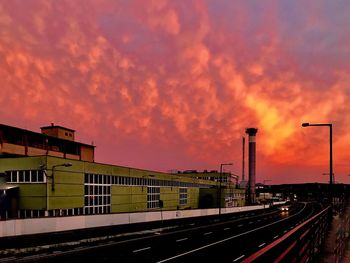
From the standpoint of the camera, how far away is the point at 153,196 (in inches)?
3024

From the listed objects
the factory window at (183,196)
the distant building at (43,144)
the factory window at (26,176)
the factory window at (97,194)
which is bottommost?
the factory window at (183,196)

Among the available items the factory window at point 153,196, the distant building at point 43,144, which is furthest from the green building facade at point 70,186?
the distant building at point 43,144

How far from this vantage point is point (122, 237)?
33.4 meters

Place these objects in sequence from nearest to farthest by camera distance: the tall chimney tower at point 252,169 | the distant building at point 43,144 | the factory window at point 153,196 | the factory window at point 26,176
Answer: the factory window at point 26,176 < the distant building at point 43,144 < the factory window at point 153,196 < the tall chimney tower at point 252,169

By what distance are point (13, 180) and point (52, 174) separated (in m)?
6.37

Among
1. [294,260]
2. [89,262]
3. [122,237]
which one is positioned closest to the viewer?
[294,260]

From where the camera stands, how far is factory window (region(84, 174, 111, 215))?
54.3m

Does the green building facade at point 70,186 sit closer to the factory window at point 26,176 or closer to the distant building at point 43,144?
the factory window at point 26,176

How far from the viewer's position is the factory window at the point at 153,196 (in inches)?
2931

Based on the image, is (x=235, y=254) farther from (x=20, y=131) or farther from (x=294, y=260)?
(x=20, y=131)

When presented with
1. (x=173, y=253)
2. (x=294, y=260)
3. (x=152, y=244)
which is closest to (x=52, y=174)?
(x=152, y=244)

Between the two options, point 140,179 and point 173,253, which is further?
point 140,179

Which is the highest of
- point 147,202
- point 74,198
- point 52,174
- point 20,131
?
point 20,131

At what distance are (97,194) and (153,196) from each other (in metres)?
21.5
